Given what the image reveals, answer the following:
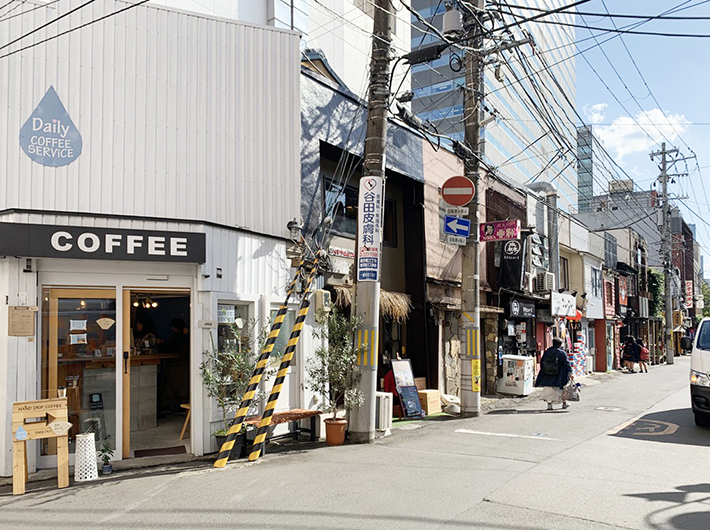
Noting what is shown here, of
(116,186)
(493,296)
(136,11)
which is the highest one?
(136,11)

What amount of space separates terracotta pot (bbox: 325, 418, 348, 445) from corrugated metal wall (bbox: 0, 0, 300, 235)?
3.41 meters

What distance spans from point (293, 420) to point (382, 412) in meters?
1.89

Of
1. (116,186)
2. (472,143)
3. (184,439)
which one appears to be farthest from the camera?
(472,143)

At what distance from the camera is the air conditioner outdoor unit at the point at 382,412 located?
10.9 metres

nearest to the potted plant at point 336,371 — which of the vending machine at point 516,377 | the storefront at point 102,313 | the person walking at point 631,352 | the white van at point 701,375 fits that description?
the storefront at point 102,313

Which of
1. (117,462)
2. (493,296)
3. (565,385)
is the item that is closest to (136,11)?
(117,462)

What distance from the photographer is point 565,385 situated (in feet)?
47.9

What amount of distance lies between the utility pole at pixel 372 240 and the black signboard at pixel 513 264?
Answer: 9.96 m

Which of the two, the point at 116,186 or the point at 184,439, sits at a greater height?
the point at 116,186

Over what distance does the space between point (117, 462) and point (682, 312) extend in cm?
5795

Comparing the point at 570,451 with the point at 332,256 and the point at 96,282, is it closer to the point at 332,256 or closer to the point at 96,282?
the point at 332,256

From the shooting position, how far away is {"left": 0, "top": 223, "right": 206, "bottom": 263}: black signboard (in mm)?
7766

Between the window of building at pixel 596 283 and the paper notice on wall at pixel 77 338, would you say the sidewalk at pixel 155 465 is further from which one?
the window of building at pixel 596 283

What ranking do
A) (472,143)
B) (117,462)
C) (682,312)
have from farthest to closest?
(682,312) < (472,143) < (117,462)
